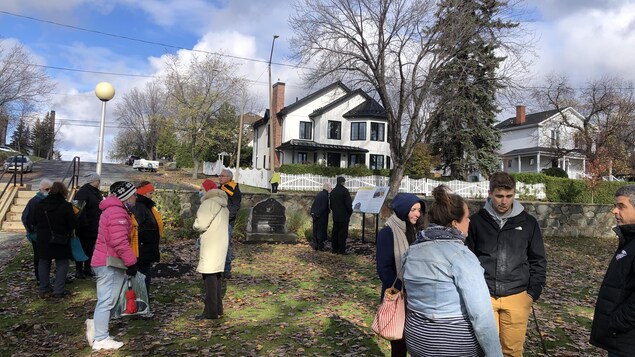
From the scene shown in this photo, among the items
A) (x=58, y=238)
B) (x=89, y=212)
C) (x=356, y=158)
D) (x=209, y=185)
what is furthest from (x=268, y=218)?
(x=356, y=158)

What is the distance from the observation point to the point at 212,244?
5.79m

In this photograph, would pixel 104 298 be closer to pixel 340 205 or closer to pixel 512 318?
pixel 512 318

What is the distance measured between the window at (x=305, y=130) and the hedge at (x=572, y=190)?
18279 millimetres

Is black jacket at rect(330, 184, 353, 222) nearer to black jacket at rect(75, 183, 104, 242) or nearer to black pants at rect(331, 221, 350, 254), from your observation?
black pants at rect(331, 221, 350, 254)

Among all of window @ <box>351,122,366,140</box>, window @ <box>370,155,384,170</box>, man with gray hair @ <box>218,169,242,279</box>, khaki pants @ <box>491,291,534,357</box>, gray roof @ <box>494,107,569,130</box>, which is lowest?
khaki pants @ <box>491,291,534,357</box>

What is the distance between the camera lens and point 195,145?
134ft

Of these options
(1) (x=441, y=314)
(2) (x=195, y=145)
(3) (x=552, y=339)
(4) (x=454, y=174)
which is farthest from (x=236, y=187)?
(2) (x=195, y=145)

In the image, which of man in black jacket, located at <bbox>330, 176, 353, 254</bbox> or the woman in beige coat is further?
man in black jacket, located at <bbox>330, 176, 353, 254</bbox>

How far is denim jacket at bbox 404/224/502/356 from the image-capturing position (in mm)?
2453

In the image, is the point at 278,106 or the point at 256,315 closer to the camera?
the point at 256,315

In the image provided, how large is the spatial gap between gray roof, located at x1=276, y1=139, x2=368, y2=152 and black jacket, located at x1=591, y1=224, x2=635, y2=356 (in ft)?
112

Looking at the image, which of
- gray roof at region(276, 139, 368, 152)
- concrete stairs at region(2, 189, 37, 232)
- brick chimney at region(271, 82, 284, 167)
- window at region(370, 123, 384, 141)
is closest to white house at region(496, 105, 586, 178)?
window at region(370, 123, 384, 141)

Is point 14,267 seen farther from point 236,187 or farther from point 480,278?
point 480,278

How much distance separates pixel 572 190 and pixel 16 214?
28767 mm
